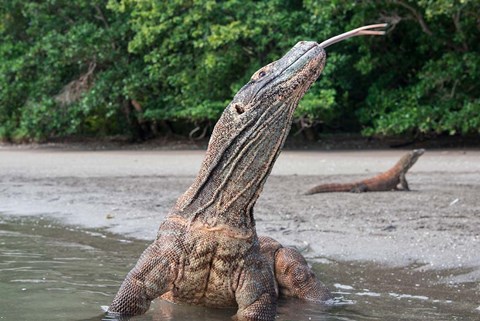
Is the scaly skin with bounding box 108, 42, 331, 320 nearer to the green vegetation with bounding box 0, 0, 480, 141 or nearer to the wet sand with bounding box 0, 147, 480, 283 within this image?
the wet sand with bounding box 0, 147, 480, 283

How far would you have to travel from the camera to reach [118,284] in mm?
5957

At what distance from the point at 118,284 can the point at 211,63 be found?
51.6 feet

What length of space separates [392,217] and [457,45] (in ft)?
43.3

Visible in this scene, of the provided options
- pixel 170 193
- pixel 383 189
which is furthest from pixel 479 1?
pixel 170 193

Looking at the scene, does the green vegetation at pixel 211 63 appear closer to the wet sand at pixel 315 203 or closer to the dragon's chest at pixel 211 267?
the wet sand at pixel 315 203

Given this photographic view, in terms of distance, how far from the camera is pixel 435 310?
198 inches

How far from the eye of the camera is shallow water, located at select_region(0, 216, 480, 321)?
16.2 ft

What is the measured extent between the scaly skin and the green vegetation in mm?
13577

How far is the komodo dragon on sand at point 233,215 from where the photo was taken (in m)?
4.41

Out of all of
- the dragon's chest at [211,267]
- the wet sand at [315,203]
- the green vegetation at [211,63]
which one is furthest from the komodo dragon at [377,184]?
the green vegetation at [211,63]

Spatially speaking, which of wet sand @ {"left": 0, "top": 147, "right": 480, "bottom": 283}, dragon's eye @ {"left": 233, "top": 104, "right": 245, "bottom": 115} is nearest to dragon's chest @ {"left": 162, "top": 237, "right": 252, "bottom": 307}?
dragon's eye @ {"left": 233, "top": 104, "right": 245, "bottom": 115}

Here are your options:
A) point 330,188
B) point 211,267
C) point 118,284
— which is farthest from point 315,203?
point 211,267

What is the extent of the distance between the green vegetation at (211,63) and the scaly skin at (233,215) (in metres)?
13.6

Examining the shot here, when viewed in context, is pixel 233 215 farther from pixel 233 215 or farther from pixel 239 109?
pixel 239 109
